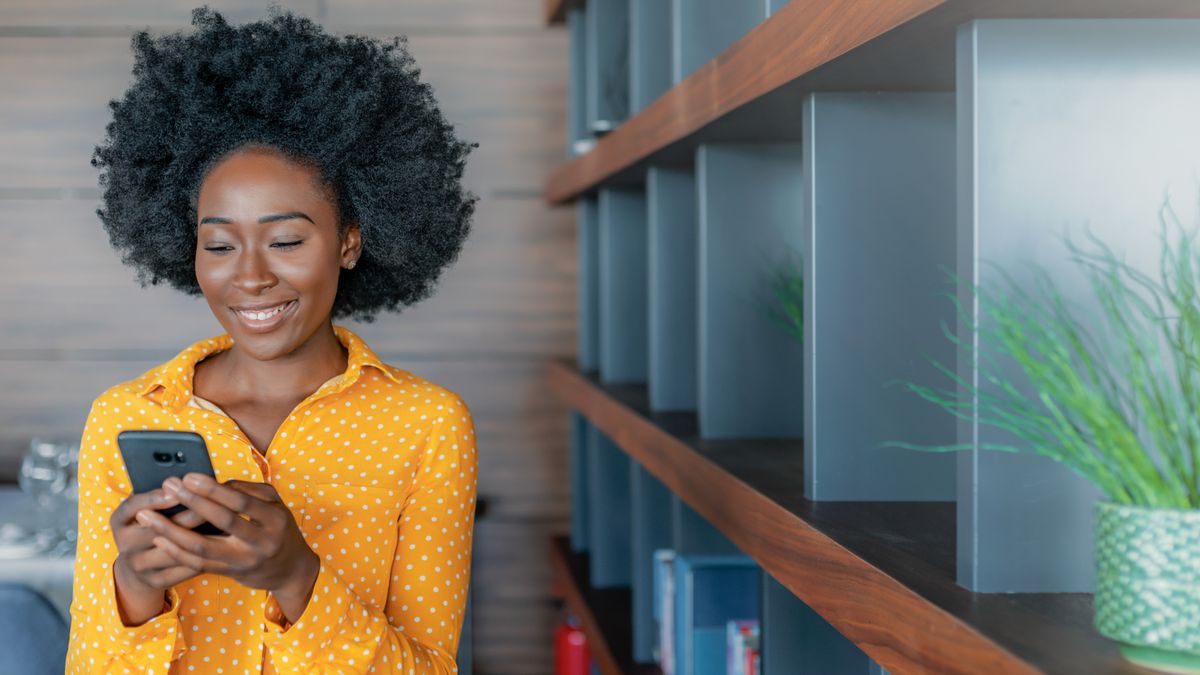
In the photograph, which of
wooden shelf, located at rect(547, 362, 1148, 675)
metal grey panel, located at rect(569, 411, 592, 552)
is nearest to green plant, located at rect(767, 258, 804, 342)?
wooden shelf, located at rect(547, 362, 1148, 675)

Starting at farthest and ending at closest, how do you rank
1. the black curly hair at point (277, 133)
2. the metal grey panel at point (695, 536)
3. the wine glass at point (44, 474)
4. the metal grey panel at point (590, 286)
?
the metal grey panel at point (590, 286), the wine glass at point (44, 474), the metal grey panel at point (695, 536), the black curly hair at point (277, 133)

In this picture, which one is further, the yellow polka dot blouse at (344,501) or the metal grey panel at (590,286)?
the metal grey panel at (590,286)

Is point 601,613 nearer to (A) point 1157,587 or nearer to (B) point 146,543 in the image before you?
(B) point 146,543

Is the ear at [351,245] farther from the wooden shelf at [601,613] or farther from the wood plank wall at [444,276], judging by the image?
the wood plank wall at [444,276]

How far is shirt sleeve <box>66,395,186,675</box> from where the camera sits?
117 centimetres

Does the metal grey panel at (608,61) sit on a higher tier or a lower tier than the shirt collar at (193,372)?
higher

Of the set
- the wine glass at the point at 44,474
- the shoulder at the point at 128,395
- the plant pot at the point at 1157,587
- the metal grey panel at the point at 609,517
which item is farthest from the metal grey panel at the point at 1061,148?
the wine glass at the point at 44,474

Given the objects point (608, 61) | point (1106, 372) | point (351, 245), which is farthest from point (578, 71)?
point (1106, 372)

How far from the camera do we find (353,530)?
135 cm

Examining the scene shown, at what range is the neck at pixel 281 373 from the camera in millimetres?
1405

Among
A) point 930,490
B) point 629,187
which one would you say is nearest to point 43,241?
point 629,187

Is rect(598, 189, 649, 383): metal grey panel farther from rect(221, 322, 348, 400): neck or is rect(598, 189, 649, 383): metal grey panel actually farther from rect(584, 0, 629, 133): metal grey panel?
rect(221, 322, 348, 400): neck

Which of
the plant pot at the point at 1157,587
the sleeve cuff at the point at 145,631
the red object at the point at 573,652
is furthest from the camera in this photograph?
the red object at the point at 573,652

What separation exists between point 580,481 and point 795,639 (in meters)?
1.84
